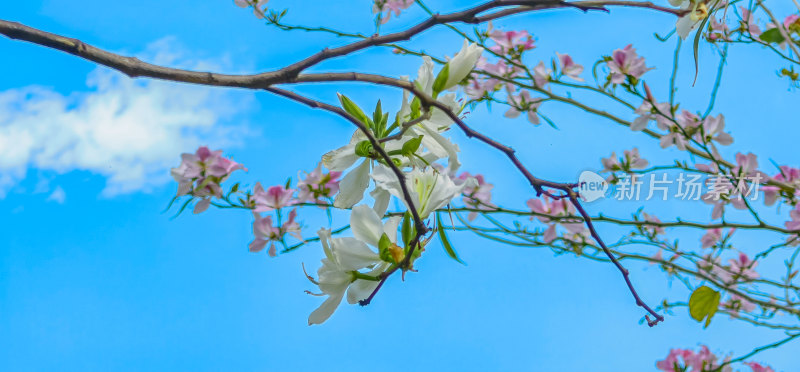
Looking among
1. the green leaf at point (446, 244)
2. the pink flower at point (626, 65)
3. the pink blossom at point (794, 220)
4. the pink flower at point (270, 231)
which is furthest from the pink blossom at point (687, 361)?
the green leaf at point (446, 244)

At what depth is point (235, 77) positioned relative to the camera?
1.19 ft

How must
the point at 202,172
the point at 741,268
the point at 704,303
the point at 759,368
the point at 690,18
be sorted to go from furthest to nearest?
the point at 741,268 → the point at 759,368 → the point at 202,172 → the point at 704,303 → the point at 690,18

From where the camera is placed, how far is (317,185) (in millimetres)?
945

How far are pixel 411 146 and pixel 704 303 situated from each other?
0.40 metres

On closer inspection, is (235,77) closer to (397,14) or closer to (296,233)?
(296,233)

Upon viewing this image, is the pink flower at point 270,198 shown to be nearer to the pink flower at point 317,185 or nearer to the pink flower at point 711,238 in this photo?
the pink flower at point 317,185

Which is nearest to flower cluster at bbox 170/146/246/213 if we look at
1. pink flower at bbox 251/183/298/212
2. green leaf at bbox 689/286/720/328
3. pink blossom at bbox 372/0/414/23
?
pink flower at bbox 251/183/298/212

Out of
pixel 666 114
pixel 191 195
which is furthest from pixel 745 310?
pixel 191 195

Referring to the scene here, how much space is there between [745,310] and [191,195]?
4.28 feet

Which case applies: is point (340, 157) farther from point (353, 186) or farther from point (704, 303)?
point (704, 303)

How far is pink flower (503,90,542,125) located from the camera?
1326mm

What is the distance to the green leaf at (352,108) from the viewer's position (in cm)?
38

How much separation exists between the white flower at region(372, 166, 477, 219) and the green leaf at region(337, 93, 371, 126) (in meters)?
0.04

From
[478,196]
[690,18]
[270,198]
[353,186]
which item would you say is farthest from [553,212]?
[353,186]
